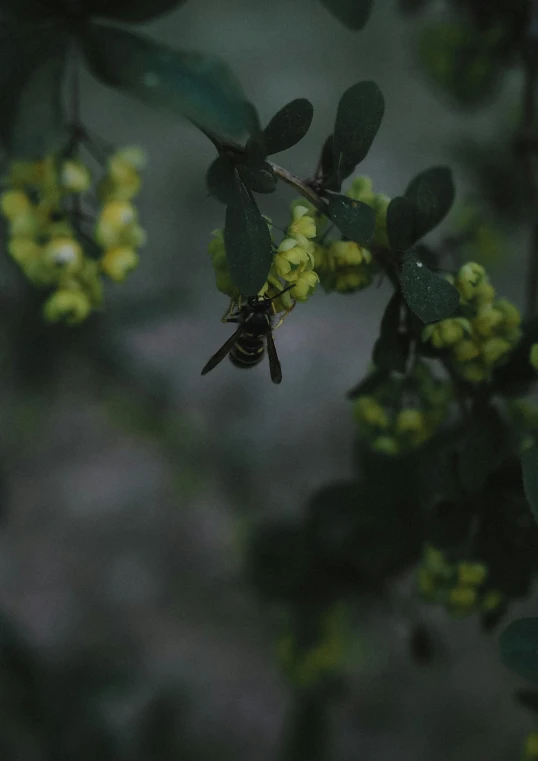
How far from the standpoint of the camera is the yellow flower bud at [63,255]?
0.81m

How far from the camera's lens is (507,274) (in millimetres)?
2592

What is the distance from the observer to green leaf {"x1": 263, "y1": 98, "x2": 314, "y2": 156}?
775 mm

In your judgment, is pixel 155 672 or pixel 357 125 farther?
pixel 155 672

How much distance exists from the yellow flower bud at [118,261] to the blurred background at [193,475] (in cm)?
79

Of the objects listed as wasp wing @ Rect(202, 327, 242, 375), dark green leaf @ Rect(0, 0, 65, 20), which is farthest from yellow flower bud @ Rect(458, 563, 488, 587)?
dark green leaf @ Rect(0, 0, 65, 20)

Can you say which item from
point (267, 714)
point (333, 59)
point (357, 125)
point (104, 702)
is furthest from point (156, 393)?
point (333, 59)

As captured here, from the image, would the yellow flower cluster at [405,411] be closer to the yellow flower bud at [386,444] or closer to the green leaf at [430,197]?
the yellow flower bud at [386,444]

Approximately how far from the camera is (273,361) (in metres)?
0.96

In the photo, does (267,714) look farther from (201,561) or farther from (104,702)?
(104,702)

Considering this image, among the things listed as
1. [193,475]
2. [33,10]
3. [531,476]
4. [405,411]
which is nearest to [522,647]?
[531,476]

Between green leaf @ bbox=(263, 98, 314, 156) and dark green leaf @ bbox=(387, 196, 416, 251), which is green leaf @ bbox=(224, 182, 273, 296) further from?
dark green leaf @ bbox=(387, 196, 416, 251)

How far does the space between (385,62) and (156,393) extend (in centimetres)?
184

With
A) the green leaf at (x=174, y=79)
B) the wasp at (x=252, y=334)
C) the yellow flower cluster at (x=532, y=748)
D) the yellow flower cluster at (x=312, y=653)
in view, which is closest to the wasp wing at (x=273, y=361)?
the wasp at (x=252, y=334)

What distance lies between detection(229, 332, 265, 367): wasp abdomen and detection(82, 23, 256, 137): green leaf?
0.33m
